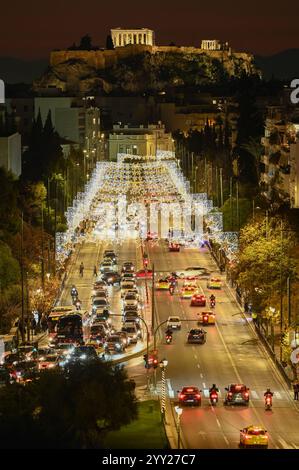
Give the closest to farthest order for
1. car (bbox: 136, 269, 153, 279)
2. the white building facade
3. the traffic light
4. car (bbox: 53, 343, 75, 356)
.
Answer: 1. the traffic light
2. car (bbox: 53, 343, 75, 356)
3. car (bbox: 136, 269, 153, 279)
4. the white building facade

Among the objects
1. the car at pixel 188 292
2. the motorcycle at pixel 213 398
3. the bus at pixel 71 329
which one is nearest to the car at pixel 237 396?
the motorcycle at pixel 213 398

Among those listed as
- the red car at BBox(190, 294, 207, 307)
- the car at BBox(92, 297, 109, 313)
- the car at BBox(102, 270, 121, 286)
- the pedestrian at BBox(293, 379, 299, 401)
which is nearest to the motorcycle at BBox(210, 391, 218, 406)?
the pedestrian at BBox(293, 379, 299, 401)

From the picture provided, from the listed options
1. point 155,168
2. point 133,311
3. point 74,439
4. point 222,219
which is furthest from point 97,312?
point 155,168

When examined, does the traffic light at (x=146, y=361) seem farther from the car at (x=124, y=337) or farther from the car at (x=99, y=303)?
the car at (x=99, y=303)

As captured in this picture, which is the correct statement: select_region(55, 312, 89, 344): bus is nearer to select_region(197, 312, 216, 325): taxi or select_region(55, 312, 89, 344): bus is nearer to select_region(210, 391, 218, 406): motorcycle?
select_region(197, 312, 216, 325): taxi

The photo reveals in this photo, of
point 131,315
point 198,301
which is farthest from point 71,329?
point 198,301

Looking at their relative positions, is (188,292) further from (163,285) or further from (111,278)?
(111,278)
